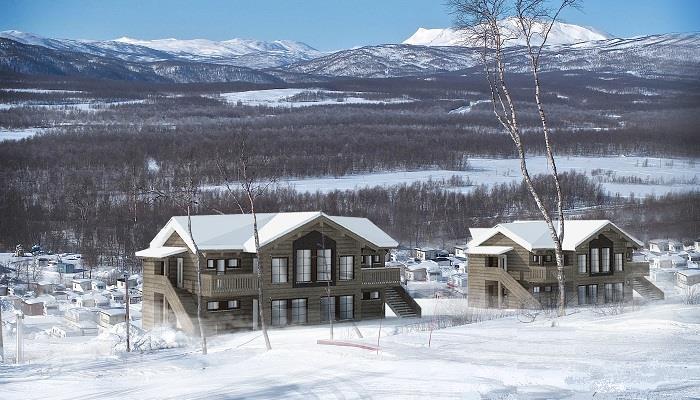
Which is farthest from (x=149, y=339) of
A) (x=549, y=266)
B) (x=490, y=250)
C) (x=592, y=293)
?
(x=592, y=293)

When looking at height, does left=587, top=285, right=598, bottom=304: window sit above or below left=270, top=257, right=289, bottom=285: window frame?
below

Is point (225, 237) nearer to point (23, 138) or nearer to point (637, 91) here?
point (637, 91)

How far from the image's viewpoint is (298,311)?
31.1 m

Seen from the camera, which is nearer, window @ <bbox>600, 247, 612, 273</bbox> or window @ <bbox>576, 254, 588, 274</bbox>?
window @ <bbox>576, 254, 588, 274</bbox>

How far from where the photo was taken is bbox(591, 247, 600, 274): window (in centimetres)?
3691

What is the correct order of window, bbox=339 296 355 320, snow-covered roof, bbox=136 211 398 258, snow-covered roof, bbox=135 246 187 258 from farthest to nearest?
window, bbox=339 296 355 320 < snow-covered roof, bbox=135 246 187 258 < snow-covered roof, bbox=136 211 398 258

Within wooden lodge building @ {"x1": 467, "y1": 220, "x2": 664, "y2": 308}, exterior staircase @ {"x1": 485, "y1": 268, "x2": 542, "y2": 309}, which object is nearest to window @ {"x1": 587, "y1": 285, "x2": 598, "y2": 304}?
wooden lodge building @ {"x1": 467, "y1": 220, "x2": 664, "y2": 308}

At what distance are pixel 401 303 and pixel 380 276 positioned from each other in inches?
61.8

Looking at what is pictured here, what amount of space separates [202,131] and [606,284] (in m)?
Result: 158

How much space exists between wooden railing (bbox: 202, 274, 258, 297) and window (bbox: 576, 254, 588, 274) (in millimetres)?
13931

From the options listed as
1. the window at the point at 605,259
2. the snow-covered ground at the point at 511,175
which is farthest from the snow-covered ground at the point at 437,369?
the snow-covered ground at the point at 511,175

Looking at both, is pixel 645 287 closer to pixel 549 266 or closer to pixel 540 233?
pixel 549 266

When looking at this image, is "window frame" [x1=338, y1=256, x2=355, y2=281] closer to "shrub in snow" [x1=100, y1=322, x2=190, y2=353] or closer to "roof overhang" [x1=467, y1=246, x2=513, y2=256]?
"shrub in snow" [x1=100, y1=322, x2=190, y2=353]

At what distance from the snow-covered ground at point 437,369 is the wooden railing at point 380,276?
45.1 feet
